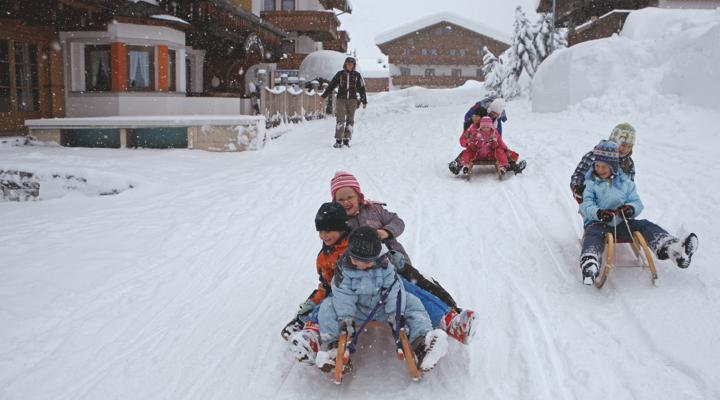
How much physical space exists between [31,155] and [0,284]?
6.12m

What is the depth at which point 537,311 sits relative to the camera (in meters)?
4.09

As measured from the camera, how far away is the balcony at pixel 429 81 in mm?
45375

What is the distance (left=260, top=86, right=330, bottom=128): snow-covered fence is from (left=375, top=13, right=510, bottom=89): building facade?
23.6 m

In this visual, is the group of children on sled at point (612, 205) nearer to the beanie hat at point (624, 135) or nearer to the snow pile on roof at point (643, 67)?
the beanie hat at point (624, 135)

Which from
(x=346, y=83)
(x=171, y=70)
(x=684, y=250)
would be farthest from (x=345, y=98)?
(x=684, y=250)

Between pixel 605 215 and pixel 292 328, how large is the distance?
2724 mm

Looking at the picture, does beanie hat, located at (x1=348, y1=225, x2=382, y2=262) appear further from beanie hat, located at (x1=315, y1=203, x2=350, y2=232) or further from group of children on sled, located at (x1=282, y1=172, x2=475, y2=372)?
beanie hat, located at (x1=315, y1=203, x2=350, y2=232)

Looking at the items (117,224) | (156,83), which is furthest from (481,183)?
(156,83)

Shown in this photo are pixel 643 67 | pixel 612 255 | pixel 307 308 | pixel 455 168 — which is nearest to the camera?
pixel 307 308

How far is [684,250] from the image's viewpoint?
4152 millimetres

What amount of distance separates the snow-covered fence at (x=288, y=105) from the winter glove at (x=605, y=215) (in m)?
12.0

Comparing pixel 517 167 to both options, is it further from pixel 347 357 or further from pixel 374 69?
pixel 374 69

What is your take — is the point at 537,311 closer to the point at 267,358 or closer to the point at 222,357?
the point at 267,358

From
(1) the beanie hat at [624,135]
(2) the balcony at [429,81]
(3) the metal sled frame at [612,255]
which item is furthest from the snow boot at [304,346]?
(2) the balcony at [429,81]
